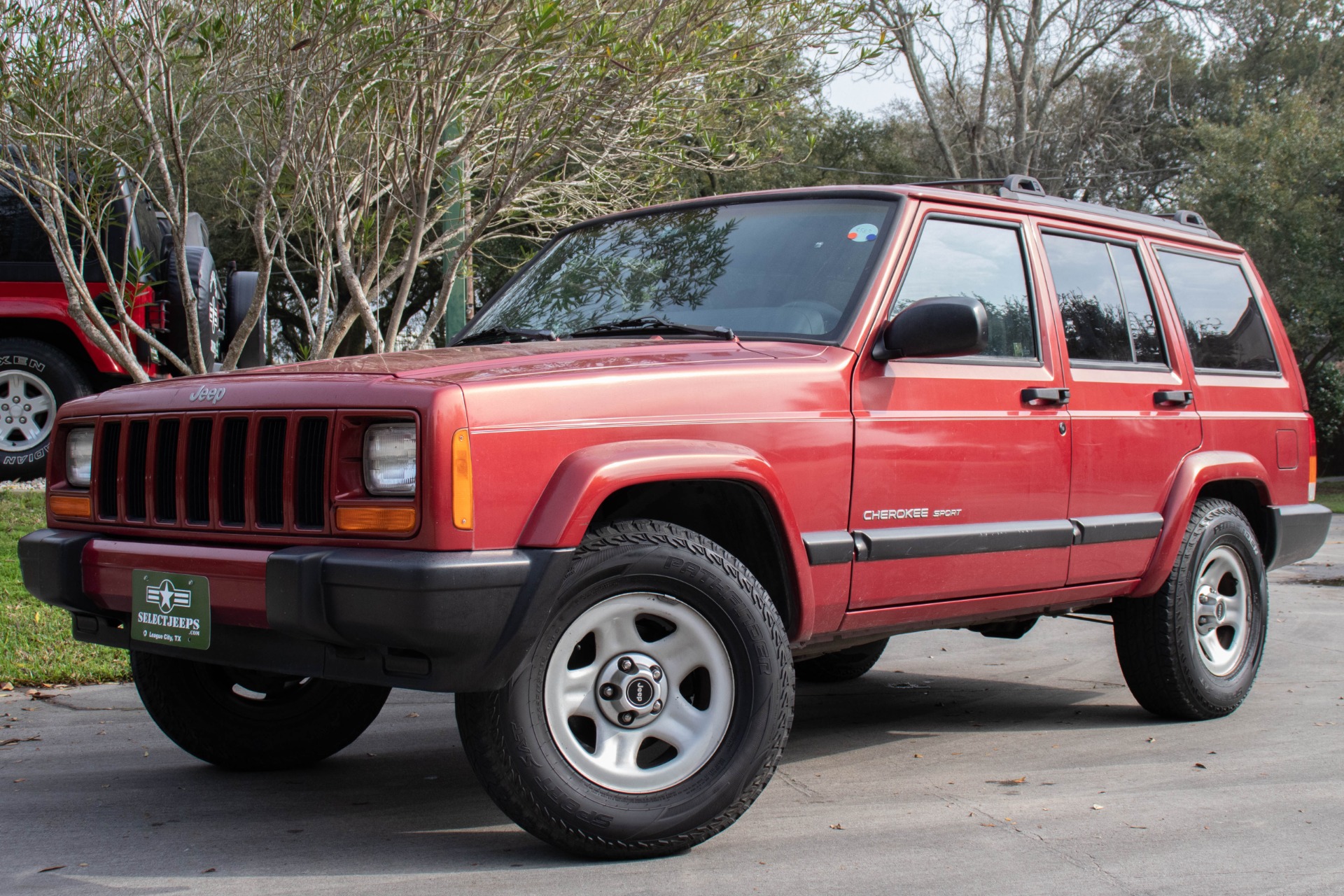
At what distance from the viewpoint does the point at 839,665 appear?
6.33 m

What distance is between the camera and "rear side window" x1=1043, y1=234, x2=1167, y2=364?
4969 millimetres

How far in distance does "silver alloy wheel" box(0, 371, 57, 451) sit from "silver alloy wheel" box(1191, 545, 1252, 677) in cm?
807

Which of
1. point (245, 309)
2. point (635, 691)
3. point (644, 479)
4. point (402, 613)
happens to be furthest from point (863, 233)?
point (245, 309)

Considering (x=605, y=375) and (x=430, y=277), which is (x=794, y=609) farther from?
(x=430, y=277)

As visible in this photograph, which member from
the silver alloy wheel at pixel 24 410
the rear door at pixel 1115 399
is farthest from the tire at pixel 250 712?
the silver alloy wheel at pixel 24 410

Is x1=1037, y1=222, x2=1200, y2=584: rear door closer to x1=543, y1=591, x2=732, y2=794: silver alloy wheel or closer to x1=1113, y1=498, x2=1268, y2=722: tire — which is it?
x1=1113, y1=498, x2=1268, y2=722: tire

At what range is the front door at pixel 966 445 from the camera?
4.09 meters

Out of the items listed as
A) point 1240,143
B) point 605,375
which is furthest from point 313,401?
point 1240,143

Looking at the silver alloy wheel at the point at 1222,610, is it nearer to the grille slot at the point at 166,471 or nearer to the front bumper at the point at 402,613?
the front bumper at the point at 402,613

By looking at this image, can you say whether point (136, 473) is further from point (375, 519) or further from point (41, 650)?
point (41, 650)

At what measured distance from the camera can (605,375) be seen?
351cm

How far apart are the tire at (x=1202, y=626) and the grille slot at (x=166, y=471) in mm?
3601

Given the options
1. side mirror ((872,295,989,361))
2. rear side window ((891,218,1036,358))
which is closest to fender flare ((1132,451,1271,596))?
rear side window ((891,218,1036,358))

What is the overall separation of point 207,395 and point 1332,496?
19142 mm
